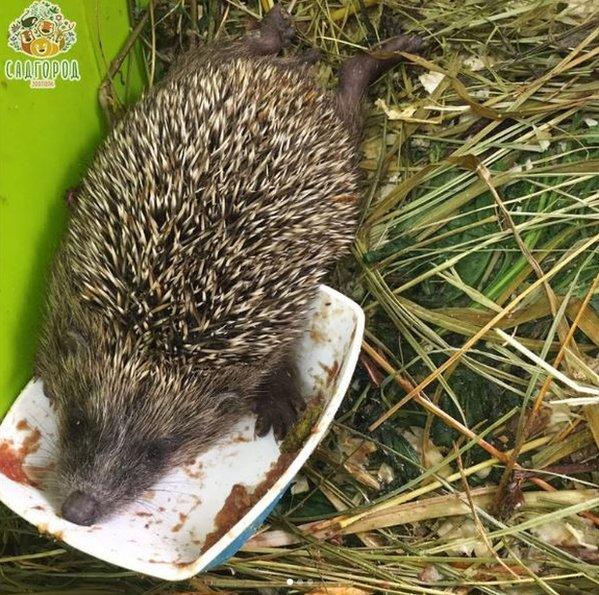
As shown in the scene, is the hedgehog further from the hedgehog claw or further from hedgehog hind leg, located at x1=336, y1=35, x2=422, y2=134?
hedgehog hind leg, located at x1=336, y1=35, x2=422, y2=134

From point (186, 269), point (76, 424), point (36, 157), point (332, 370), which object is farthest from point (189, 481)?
point (36, 157)

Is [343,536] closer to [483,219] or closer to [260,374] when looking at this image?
[260,374]

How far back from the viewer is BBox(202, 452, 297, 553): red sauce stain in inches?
125

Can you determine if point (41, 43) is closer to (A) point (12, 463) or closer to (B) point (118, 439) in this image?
(B) point (118, 439)

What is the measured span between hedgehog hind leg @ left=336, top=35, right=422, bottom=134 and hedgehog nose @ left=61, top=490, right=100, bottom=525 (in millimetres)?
2078

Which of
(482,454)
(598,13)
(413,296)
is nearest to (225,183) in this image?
(413,296)

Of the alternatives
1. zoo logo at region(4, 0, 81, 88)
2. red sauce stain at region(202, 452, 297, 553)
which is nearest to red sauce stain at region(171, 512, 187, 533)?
red sauce stain at region(202, 452, 297, 553)

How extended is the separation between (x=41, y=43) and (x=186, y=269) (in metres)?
1.18

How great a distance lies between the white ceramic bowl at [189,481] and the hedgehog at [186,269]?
0.35 feet

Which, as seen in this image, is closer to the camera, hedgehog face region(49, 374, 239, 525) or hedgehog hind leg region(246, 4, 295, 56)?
hedgehog face region(49, 374, 239, 525)

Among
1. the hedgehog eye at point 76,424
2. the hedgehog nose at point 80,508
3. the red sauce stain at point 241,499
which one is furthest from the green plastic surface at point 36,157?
the red sauce stain at point 241,499

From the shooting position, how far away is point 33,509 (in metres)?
2.82

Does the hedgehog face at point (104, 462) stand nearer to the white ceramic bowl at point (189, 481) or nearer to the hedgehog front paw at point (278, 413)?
the white ceramic bowl at point (189, 481)

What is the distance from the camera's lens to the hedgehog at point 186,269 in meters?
2.73
